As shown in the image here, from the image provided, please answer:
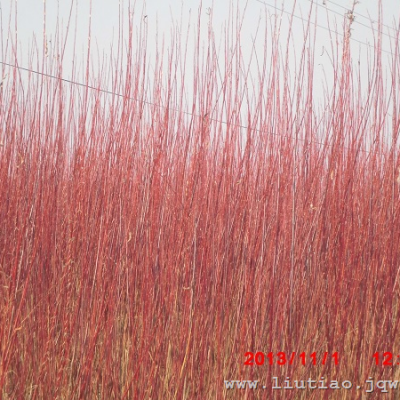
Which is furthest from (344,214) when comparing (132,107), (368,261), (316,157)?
Result: (132,107)

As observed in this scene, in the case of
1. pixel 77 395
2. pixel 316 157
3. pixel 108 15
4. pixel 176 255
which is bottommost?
pixel 77 395

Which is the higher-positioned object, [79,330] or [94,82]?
[94,82]

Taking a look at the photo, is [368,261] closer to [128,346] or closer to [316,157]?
[316,157]

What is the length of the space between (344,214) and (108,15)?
81.9 inches

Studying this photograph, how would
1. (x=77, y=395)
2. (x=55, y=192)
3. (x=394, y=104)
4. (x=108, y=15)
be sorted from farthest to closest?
(x=108, y=15) → (x=55, y=192) → (x=394, y=104) → (x=77, y=395)

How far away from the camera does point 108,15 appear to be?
2986 millimetres

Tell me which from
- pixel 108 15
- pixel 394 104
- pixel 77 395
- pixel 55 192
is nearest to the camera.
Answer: pixel 77 395
